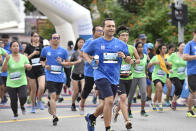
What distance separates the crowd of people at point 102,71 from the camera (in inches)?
287

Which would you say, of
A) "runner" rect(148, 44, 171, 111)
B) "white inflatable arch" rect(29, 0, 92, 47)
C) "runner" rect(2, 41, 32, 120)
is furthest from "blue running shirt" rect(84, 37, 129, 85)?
"white inflatable arch" rect(29, 0, 92, 47)

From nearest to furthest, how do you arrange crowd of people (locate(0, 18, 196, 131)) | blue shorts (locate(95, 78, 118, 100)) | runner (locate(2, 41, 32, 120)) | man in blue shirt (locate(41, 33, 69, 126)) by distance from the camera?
1. blue shorts (locate(95, 78, 118, 100))
2. crowd of people (locate(0, 18, 196, 131))
3. man in blue shirt (locate(41, 33, 69, 126))
4. runner (locate(2, 41, 32, 120))

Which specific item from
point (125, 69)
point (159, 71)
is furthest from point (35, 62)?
point (125, 69)

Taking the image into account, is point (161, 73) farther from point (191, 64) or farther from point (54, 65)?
point (54, 65)

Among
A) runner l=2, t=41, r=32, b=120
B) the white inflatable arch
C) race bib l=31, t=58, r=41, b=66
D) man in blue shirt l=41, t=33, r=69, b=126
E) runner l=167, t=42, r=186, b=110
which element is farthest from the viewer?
the white inflatable arch

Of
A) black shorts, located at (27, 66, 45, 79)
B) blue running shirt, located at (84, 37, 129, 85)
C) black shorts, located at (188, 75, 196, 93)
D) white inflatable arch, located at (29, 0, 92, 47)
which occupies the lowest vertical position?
black shorts, located at (188, 75, 196, 93)

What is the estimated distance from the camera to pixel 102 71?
7258 mm

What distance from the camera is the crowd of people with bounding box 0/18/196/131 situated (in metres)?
7.28

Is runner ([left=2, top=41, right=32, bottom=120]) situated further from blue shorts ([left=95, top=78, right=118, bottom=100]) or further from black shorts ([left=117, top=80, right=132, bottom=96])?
blue shorts ([left=95, top=78, right=118, bottom=100])

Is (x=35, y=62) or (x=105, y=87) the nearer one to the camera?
(x=105, y=87)

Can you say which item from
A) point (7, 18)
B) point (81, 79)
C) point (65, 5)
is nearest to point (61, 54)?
point (81, 79)

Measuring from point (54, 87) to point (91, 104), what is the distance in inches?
150

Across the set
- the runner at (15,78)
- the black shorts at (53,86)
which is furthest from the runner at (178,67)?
the runner at (15,78)

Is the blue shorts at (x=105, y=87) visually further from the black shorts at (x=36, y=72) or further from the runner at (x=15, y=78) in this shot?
the black shorts at (x=36, y=72)
